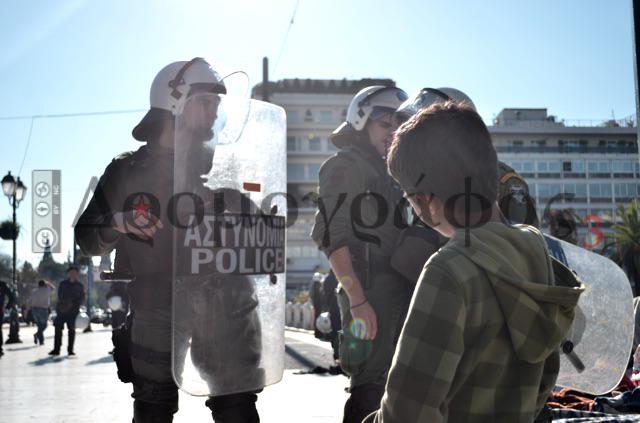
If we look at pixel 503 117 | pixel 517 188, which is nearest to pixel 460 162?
pixel 517 188

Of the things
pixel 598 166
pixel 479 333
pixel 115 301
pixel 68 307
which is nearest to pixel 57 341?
pixel 68 307

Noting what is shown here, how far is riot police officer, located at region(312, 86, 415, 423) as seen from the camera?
279cm

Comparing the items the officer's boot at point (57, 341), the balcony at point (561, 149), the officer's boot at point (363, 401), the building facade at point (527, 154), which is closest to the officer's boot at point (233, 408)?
the officer's boot at point (363, 401)

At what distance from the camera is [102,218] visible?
274 cm

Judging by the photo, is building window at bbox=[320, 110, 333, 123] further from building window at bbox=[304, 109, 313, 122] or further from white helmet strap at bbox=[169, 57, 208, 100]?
white helmet strap at bbox=[169, 57, 208, 100]

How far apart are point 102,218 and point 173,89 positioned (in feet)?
1.86

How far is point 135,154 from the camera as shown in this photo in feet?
9.36

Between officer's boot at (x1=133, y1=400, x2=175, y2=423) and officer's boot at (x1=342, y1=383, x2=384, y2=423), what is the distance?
69 centimetres

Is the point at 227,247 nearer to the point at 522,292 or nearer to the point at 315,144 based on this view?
the point at 522,292

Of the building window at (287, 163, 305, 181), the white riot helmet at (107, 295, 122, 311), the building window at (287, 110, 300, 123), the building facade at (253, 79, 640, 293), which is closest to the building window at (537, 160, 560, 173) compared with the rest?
the building facade at (253, 79, 640, 293)

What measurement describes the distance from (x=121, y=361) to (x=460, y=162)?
1.74 meters

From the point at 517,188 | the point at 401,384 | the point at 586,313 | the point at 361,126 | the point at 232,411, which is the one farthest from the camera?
the point at 361,126

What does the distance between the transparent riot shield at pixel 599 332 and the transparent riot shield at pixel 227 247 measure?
1.03 meters

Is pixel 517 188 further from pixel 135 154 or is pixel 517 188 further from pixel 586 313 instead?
pixel 135 154
